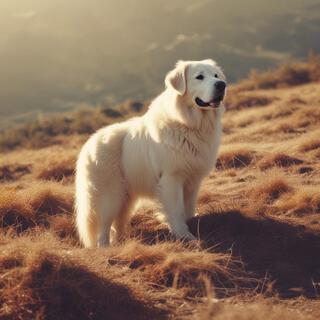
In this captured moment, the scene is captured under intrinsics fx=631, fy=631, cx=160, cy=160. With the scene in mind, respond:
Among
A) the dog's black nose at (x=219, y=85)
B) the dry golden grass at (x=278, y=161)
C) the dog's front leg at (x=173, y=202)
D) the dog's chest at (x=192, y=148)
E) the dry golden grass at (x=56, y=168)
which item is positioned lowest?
the dry golden grass at (x=56, y=168)

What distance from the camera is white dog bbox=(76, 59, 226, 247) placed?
6.61 meters

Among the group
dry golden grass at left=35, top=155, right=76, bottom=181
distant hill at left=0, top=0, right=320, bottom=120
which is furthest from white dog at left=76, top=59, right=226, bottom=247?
distant hill at left=0, top=0, right=320, bottom=120

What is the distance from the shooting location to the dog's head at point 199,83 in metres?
6.49

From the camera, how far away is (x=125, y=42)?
64.1 m

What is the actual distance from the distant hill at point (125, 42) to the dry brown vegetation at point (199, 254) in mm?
38183

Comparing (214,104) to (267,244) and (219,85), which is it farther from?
(267,244)

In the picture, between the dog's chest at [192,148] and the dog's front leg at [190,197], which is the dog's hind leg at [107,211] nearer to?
the dog's front leg at [190,197]

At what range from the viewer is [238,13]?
68438mm

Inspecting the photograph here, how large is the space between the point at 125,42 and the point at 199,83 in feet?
193

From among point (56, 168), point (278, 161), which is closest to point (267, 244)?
point (278, 161)

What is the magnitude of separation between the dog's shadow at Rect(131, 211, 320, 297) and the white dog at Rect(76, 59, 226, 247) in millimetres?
281

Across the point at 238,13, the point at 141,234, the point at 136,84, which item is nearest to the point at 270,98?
the point at 141,234

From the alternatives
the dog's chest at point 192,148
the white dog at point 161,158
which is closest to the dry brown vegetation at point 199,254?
the white dog at point 161,158

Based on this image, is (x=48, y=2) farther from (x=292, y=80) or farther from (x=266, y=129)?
(x=266, y=129)
